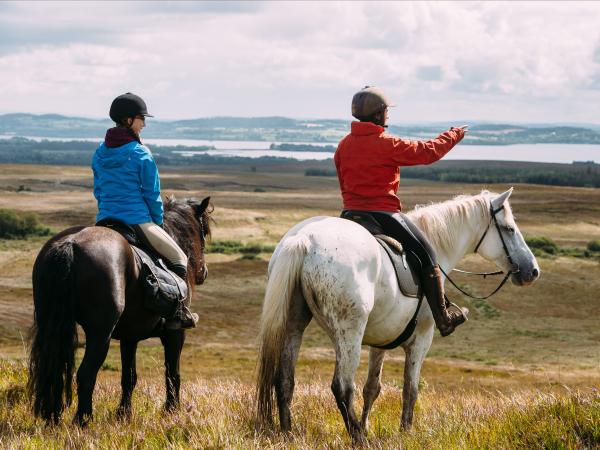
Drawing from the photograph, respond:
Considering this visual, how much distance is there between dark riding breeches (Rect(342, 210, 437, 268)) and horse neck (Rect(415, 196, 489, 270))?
0.57m

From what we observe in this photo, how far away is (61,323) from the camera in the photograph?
6.09 metres

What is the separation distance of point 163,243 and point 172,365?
48.8 inches

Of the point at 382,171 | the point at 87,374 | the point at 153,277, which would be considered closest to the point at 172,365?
the point at 153,277

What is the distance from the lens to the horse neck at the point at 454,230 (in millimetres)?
7650

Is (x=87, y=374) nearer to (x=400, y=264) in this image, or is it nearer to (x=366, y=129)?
(x=400, y=264)

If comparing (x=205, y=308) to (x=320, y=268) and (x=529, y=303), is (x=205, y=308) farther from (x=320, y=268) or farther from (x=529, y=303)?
(x=320, y=268)

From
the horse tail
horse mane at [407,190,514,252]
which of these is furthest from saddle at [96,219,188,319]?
horse mane at [407,190,514,252]

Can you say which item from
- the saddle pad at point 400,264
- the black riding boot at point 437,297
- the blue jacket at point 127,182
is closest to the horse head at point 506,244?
the black riding boot at point 437,297

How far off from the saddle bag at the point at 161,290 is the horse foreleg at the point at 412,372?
7.30ft

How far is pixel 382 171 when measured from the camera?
22.8 ft

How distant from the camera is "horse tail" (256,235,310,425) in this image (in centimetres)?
618

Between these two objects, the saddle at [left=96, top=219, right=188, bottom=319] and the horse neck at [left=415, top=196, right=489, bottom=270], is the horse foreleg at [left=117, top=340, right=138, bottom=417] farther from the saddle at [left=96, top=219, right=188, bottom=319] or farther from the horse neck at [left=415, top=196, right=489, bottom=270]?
the horse neck at [left=415, top=196, right=489, bottom=270]

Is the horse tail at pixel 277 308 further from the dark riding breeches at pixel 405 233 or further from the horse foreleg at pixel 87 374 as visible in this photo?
the horse foreleg at pixel 87 374

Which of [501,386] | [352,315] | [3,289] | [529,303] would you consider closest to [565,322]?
[529,303]
